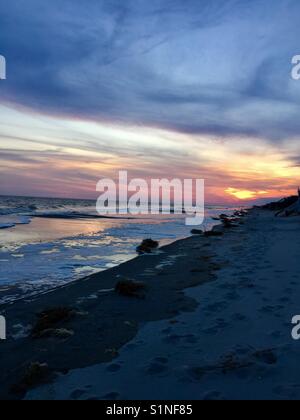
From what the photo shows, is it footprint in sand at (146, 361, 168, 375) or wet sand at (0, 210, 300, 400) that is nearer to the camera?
wet sand at (0, 210, 300, 400)

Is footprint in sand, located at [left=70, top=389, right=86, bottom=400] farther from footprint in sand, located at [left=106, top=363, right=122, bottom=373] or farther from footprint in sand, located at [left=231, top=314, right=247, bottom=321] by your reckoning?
footprint in sand, located at [left=231, top=314, right=247, bottom=321]

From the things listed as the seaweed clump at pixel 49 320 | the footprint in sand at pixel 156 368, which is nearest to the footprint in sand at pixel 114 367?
the footprint in sand at pixel 156 368

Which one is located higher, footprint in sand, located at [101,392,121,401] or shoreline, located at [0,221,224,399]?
footprint in sand, located at [101,392,121,401]

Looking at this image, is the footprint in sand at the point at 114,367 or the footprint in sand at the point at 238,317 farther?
the footprint in sand at the point at 238,317

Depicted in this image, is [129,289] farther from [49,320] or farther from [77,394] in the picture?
[77,394]

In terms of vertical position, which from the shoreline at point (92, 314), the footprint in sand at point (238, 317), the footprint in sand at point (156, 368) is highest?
the footprint in sand at point (238, 317)

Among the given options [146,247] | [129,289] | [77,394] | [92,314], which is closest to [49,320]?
[92,314]

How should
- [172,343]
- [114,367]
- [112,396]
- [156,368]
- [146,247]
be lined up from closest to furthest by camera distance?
1. [112,396]
2. [156,368]
3. [114,367]
4. [172,343]
5. [146,247]

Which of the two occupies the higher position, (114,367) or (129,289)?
(129,289)

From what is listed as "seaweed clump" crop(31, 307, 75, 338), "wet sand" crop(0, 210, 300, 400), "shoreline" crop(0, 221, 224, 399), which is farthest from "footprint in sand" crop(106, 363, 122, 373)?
"seaweed clump" crop(31, 307, 75, 338)

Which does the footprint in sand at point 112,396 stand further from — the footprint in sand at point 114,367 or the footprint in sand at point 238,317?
the footprint in sand at point 238,317
